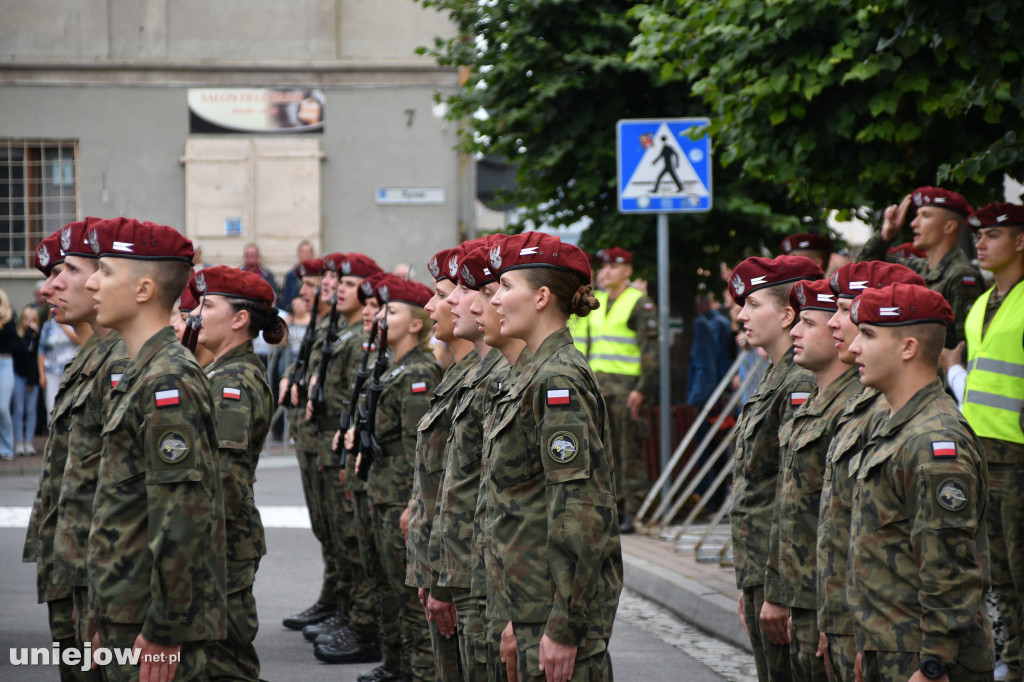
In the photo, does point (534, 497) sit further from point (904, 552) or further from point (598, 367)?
point (598, 367)

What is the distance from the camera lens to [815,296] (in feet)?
17.1

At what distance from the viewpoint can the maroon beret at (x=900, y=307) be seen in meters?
4.31

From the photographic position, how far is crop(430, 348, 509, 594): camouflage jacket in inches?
195

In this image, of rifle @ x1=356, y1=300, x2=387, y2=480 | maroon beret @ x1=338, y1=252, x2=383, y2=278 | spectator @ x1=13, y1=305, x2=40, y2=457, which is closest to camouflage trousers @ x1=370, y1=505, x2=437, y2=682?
rifle @ x1=356, y1=300, x2=387, y2=480

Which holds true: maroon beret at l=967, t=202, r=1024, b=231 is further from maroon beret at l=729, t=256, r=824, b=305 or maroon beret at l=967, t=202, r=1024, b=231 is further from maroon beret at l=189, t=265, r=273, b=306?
maroon beret at l=189, t=265, r=273, b=306

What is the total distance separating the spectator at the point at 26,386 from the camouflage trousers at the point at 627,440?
28.9ft

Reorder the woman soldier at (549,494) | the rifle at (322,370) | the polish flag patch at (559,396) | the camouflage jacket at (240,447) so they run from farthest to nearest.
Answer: the rifle at (322,370) < the camouflage jacket at (240,447) < the polish flag patch at (559,396) < the woman soldier at (549,494)

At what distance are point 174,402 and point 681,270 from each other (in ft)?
31.3

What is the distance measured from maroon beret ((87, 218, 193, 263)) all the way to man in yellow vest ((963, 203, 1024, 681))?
416 cm

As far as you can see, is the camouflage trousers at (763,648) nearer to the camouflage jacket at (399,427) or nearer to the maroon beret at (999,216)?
the camouflage jacket at (399,427)

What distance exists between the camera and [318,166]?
22.4m

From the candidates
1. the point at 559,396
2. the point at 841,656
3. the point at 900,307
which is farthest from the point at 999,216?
the point at 559,396

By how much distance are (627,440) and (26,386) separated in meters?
9.18

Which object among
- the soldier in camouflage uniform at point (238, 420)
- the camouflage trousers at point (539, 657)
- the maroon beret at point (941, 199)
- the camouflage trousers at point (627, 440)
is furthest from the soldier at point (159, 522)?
the camouflage trousers at point (627, 440)
